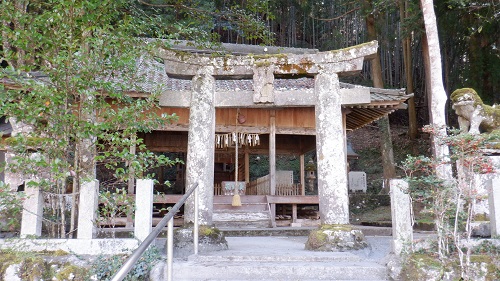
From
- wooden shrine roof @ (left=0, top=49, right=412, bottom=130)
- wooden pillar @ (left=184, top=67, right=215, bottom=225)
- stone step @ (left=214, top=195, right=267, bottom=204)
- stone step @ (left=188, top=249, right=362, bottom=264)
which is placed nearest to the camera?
stone step @ (left=188, top=249, right=362, bottom=264)

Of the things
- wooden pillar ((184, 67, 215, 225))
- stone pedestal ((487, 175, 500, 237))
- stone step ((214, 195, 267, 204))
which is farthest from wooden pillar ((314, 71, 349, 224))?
stone step ((214, 195, 267, 204))

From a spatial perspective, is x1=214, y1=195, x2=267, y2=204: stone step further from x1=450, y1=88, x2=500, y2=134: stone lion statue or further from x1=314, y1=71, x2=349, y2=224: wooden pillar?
x1=450, y1=88, x2=500, y2=134: stone lion statue

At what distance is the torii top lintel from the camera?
608cm

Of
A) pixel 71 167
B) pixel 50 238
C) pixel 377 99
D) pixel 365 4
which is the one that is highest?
pixel 365 4

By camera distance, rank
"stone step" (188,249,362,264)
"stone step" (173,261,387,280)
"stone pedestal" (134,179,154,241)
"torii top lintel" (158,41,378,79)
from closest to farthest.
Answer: "stone step" (173,261,387,280)
"stone pedestal" (134,179,154,241)
"stone step" (188,249,362,264)
"torii top lintel" (158,41,378,79)

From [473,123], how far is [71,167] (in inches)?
234

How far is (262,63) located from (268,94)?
50 centimetres

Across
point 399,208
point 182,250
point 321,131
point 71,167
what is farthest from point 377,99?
point 71,167

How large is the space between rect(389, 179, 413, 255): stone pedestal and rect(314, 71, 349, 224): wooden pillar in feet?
4.19

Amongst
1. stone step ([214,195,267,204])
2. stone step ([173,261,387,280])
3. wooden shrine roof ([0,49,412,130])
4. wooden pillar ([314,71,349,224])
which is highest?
wooden shrine roof ([0,49,412,130])

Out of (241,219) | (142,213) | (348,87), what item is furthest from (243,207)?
(142,213)

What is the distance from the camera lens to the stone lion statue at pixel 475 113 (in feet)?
21.0

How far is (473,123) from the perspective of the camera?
6434 millimetres

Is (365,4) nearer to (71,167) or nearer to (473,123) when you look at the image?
(473,123)
